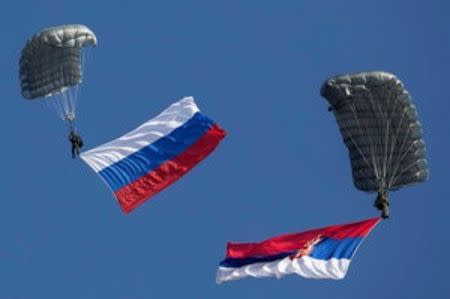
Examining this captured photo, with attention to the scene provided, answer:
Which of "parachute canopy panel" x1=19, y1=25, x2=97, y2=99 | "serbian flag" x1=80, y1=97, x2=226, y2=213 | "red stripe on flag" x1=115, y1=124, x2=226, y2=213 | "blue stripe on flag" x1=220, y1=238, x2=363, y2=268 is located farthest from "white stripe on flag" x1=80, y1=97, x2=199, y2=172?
"blue stripe on flag" x1=220, y1=238, x2=363, y2=268

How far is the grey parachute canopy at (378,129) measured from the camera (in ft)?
198

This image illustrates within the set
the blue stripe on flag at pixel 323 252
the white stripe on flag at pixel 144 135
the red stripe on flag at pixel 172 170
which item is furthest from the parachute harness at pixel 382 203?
the white stripe on flag at pixel 144 135

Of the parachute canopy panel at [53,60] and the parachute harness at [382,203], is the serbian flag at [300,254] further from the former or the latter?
the parachute canopy panel at [53,60]

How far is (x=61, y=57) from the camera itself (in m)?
A: 64.2

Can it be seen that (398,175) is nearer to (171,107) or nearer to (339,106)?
(339,106)

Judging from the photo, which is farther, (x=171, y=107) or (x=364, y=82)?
(x=171, y=107)

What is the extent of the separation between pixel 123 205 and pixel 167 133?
3403mm

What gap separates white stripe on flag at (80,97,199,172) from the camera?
63438 millimetres

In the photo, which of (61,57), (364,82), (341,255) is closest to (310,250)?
(341,255)

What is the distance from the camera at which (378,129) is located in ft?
200

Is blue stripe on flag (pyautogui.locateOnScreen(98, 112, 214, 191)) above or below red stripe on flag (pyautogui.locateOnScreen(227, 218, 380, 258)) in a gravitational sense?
above

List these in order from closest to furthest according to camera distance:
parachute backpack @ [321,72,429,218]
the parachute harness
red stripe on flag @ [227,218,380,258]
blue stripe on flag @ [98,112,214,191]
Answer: parachute backpack @ [321,72,429,218], the parachute harness, red stripe on flag @ [227,218,380,258], blue stripe on flag @ [98,112,214,191]

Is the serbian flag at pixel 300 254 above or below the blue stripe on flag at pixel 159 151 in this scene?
below

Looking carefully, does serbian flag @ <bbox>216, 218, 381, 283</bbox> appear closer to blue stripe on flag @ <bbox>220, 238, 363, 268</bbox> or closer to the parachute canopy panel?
blue stripe on flag @ <bbox>220, 238, 363, 268</bbox>
